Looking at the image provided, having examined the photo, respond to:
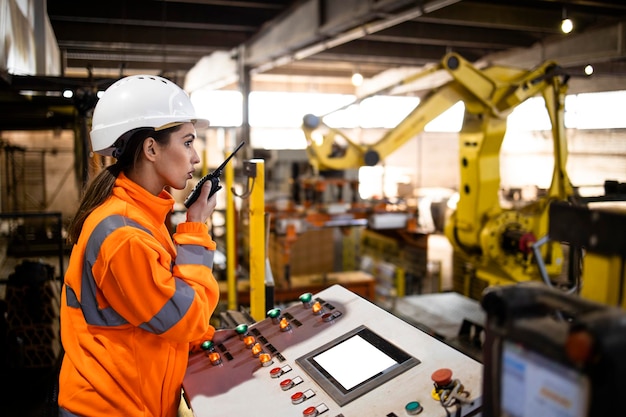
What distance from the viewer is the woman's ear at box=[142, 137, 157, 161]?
2008 mm

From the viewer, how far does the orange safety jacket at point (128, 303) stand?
1756 mm

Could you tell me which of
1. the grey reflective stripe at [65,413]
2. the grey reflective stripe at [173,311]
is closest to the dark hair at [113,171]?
the grey reflective stripe at [173,311]

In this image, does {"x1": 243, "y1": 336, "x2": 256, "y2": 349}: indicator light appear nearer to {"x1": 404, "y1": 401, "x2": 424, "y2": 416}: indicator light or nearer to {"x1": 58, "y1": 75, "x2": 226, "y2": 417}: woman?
{"x1": 58, "y1": 75, "x2": 226, "y2": 417}: woman

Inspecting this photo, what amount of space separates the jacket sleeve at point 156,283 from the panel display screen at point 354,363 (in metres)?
0.52

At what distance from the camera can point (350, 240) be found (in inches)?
307

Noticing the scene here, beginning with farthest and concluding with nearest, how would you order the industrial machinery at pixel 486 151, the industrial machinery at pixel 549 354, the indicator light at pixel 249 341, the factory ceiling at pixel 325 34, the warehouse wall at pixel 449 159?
the warehouse wall at pixel 449 159 < the factory ceiling at pixel 325 34 < the industrial machinery at pixel 486 151 < the indicator light at pixel 249 341 < the industrial machinery at pixel 549 354

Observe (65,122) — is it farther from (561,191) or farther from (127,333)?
(127,333)

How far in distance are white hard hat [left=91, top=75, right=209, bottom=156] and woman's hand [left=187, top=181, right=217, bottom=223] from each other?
0.94 ft

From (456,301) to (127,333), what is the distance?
4.99 m

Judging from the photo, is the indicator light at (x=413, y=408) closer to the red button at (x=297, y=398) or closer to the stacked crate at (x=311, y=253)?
the red button at (x=297, y=398)

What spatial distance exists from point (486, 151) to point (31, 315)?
16.1 feet

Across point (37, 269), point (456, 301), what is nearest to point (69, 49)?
point (37, 269)

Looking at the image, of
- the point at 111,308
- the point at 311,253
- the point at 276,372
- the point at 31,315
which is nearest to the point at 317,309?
the point at 276,372

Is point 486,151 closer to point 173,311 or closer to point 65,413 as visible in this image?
point 173,311
